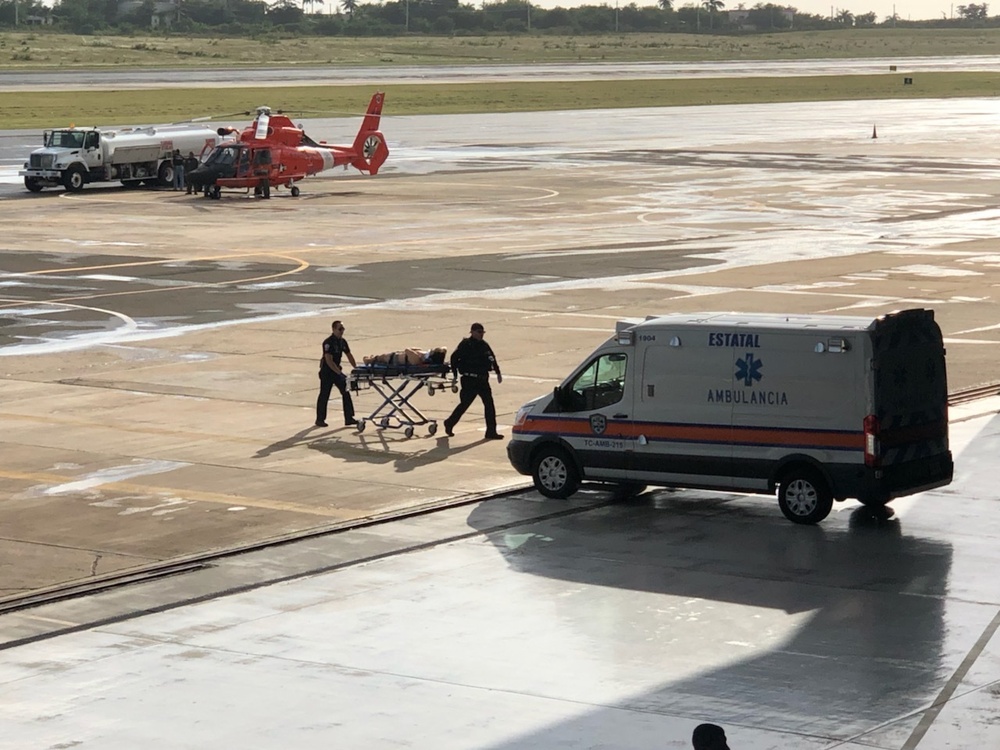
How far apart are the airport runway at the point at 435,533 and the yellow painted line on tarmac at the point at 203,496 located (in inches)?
3.0

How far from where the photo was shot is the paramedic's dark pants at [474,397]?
2555 cm

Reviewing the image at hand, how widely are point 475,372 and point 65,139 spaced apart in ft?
165

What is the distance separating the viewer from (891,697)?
13.7 m

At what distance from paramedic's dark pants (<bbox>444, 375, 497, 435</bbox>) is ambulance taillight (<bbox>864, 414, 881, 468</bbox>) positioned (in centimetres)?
754

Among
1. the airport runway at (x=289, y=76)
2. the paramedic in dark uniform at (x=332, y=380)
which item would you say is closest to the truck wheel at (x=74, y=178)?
the paramedic in dark uniform at (x=332, y=380)

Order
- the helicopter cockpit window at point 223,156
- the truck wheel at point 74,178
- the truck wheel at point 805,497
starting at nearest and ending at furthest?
1. the truck wheel at point 805,497
2. the helicopter cockpit window at point 223,156
3. the truck wheel at point 74,178

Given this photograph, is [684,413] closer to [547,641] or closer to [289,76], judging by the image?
[547,641]

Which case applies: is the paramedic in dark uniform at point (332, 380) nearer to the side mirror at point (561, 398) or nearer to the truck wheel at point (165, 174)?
the side mirror at point (561, 398)

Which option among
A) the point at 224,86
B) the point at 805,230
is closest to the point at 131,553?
the point at 805,230

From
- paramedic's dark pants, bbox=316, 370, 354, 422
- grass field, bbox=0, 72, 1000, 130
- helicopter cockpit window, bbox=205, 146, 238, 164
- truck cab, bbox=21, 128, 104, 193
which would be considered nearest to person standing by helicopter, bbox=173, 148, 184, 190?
truck cab, bbox=21, 128, 104, 193

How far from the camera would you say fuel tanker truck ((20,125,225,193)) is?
70562 mm

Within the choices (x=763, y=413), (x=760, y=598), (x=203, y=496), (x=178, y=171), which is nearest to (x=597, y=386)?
(x=763, y=413)

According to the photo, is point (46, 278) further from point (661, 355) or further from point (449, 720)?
point (449, 720)

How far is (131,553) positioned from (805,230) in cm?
4040
